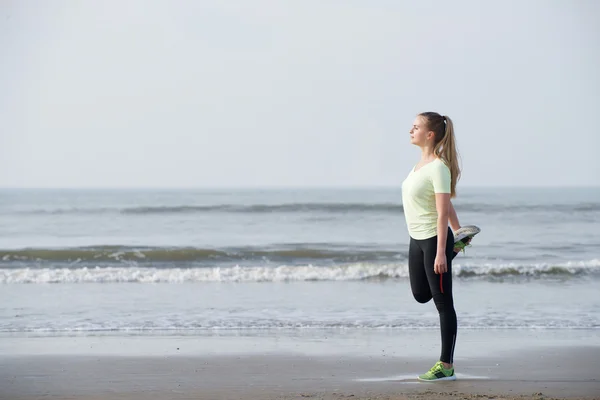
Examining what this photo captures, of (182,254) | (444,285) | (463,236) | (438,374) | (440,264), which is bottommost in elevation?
(182,254)

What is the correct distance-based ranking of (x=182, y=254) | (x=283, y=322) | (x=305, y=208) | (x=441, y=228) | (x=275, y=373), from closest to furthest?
(x=441, y=228) < (x=275, y=373) < (x=283, y=322) < (x=182, y=254) < (x=305, y=208)

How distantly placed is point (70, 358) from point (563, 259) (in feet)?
36.3

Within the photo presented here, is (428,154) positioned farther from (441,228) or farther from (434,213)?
(441,228)

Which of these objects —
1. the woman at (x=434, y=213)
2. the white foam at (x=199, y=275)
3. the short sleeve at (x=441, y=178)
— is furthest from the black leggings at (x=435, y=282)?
the white foam at (x=199, y=275)

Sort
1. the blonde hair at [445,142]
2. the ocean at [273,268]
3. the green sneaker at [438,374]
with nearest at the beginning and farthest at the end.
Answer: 1. the blonde hair at [445,142]
2. the green sneaker at [438,374]
3. the ocean at [273,268]

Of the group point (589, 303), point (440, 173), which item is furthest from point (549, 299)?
point (440, 173)

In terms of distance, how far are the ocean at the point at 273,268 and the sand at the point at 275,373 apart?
105 centimetres

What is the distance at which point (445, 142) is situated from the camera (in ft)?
13.5

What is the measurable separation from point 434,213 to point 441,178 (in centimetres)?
20

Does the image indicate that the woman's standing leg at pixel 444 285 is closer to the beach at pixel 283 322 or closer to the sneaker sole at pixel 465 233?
the sneaker sole at pixel 465 233

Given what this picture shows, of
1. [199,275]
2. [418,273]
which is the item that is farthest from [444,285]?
[199,275]

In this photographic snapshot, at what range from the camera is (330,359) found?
520 cm

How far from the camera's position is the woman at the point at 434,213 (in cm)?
402

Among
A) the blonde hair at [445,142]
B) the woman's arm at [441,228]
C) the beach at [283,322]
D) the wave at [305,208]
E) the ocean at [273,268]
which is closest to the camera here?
the woman's arm at [441,228]
